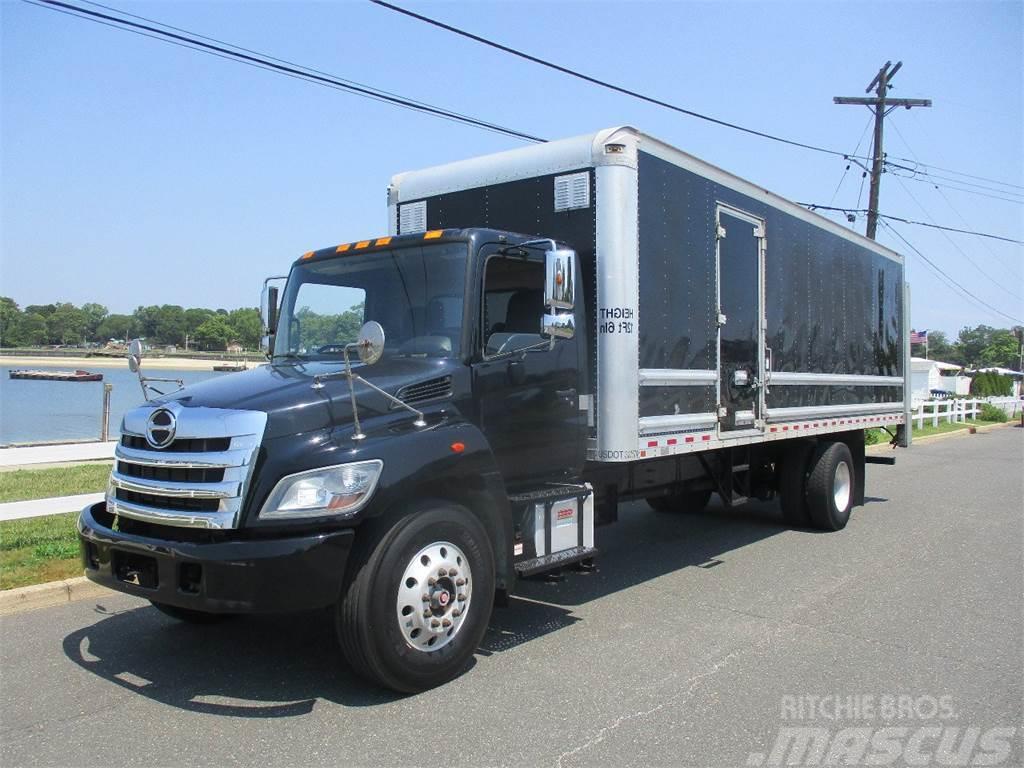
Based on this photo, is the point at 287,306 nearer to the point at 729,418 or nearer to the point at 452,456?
the point at 452,456

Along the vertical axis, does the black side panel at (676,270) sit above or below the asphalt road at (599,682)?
above

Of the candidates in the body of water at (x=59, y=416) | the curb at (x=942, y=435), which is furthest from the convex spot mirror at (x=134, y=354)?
the curb at (x=942, y=435)

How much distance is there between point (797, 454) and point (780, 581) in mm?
2699

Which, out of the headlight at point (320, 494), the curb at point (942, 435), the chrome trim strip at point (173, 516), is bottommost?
the curb at point (942, 435)

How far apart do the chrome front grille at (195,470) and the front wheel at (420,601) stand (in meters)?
0.75

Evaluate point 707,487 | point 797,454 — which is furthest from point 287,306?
point 797,454

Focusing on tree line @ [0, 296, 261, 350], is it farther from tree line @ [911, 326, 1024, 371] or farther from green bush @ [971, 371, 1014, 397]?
tree line @ [911, 326, 1024, 371]

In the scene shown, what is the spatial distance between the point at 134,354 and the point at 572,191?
3149 mm

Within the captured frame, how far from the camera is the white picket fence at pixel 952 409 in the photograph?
95.2ft

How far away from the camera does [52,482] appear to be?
36.1 feet

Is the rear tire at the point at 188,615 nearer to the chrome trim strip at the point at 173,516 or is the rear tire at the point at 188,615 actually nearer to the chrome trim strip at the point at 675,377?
the chrome trim strip at the point at 173,516

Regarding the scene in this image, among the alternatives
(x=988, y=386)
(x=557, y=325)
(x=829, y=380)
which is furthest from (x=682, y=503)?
(x=988, y=386)

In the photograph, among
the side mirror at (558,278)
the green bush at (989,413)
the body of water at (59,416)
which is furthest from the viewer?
the green bush at (989,413)

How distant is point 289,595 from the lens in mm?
4004
